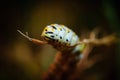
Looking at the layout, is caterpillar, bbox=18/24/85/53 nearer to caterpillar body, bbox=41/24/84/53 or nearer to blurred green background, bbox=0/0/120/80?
caterpillar body, bbox=41/24/84/53

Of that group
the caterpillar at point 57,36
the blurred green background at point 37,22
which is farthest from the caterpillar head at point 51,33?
the blurred green background at point 37,22

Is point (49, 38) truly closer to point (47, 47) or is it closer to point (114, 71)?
point (47, 47)

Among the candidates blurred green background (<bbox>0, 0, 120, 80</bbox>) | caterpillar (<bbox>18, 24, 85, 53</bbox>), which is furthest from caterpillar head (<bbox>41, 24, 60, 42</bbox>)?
blurred green background (<bbox>0, 0, 120, 80</bbox>)

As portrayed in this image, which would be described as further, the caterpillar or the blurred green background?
the blurred green background

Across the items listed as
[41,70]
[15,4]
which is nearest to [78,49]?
[41,70]

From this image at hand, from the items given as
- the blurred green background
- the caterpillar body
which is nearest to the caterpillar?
the caterpillar body

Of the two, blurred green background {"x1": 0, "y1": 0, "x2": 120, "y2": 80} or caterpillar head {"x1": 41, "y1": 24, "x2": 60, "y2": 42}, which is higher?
blurred green background {"x1": 0, "y1": 0, "x2": 120, "y2": 80}

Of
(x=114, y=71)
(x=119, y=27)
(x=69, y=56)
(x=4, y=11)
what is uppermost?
(x=119, y=27)

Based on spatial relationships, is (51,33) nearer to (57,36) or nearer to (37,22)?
(57,36)

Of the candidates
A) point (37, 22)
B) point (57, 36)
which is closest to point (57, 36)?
point (57, 36)
